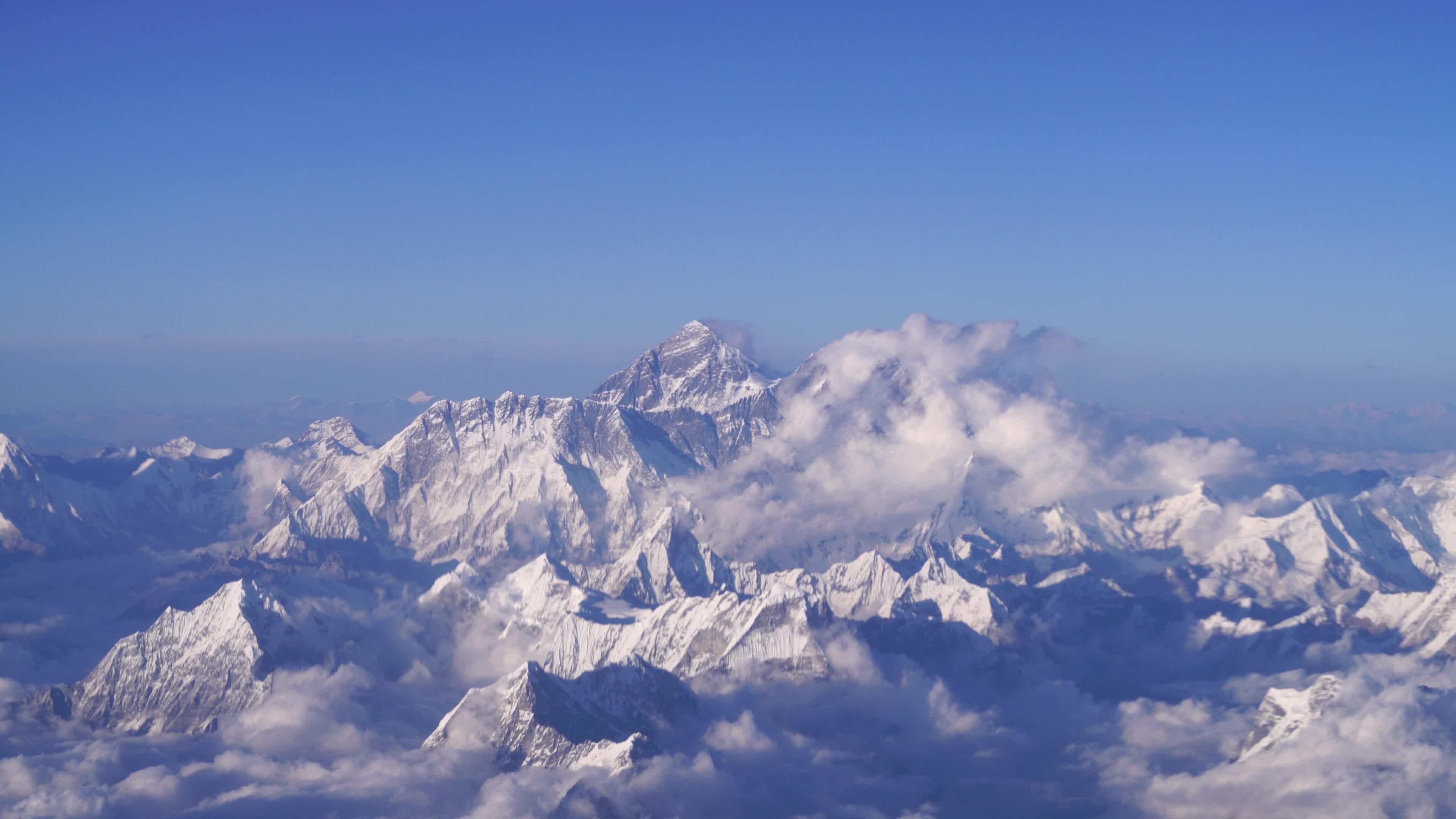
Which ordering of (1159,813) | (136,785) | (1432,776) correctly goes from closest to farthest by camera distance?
(1432,776)
(136,785)
(1159,813)

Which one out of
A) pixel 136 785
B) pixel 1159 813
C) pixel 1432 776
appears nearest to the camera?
pixel 1432 776

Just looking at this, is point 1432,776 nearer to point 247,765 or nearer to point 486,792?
point 486,792

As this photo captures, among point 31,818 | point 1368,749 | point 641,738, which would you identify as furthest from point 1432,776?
point 31,818

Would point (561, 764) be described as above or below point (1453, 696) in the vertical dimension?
below

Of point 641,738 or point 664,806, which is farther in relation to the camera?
point 641,738

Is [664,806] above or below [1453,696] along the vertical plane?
below

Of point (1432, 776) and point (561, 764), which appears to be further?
point (561, 764)

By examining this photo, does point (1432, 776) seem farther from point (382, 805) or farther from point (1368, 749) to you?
point (382, 805)

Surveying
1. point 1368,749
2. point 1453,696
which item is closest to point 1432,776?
point 1368,749
